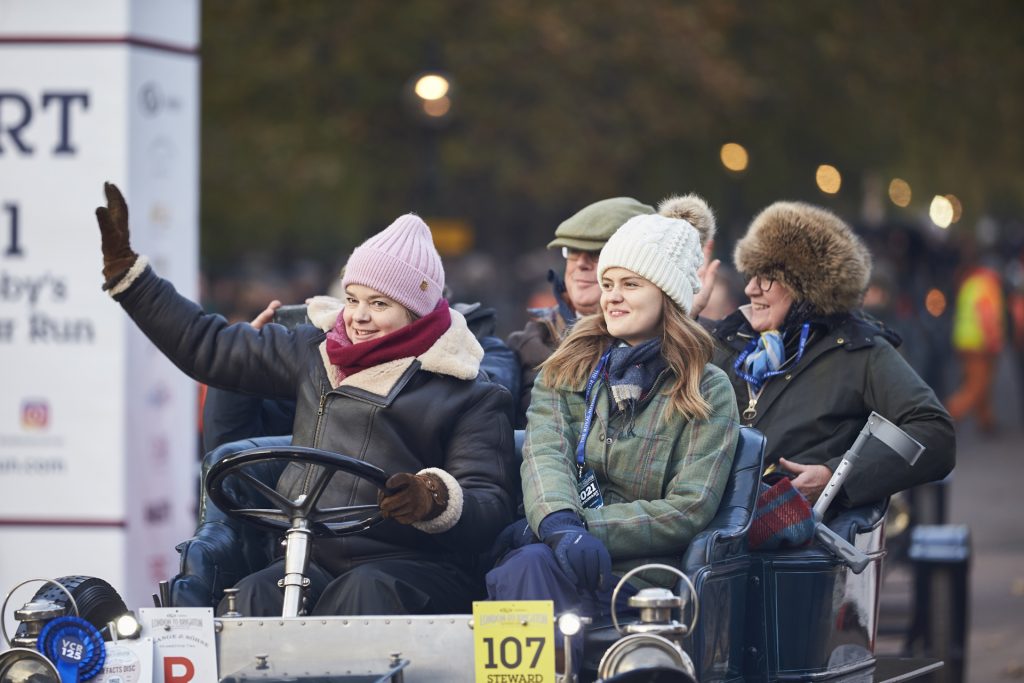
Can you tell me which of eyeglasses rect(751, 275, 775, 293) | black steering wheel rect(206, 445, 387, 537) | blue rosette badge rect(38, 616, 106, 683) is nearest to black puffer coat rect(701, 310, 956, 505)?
eyeglasses rect(751, 275, 775, 293)

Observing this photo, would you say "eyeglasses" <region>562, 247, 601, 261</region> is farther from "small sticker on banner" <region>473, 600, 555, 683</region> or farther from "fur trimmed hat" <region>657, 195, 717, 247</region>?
"small sticker on banner" <region>473, 600, 555, 683</region>

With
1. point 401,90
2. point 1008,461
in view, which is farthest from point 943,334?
point 401,90

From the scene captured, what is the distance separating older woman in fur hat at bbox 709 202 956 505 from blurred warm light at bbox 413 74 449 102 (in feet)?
39.7

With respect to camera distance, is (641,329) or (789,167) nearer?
(641,329)

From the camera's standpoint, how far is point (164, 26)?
9375 mm

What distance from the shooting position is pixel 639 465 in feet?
17.2

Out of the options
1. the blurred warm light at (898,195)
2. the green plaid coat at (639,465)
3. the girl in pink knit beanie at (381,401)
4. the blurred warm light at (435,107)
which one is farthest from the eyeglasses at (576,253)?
the blurred warm light at (898,195)

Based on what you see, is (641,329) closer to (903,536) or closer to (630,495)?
(630,495)

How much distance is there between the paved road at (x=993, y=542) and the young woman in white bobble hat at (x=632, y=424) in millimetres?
4523

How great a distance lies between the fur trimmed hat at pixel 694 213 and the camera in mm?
A: 6871

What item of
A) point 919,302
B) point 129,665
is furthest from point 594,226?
point 919,302

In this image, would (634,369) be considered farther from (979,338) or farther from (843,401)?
(979,338)

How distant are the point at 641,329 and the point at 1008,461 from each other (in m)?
15.4

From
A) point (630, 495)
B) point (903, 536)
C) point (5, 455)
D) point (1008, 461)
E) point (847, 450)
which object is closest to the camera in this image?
point (630, 495)
